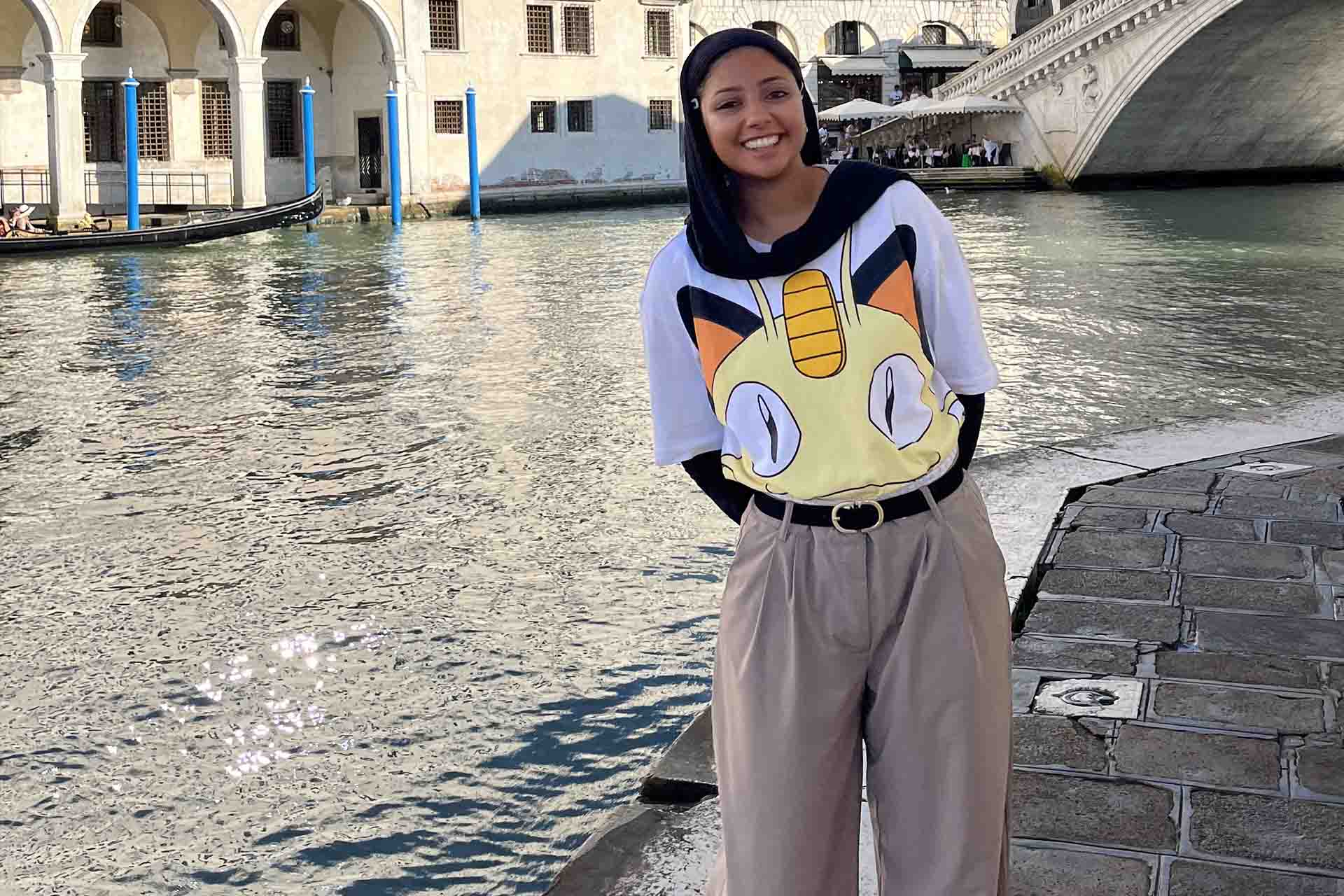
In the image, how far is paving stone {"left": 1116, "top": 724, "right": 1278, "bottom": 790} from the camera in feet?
9.18

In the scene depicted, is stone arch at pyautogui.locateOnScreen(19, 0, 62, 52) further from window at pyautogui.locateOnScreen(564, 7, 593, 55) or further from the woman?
the woman

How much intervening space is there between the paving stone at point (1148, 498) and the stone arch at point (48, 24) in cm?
2181

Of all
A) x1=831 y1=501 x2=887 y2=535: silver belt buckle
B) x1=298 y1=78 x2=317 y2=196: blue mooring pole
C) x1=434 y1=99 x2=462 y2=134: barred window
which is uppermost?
x1=434 y1=99 x2=462 y2=134: barred window

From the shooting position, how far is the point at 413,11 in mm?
28266

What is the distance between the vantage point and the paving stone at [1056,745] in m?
2.87

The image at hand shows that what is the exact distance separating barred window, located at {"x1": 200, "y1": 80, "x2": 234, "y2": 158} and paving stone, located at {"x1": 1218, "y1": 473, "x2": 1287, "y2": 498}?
971 inches

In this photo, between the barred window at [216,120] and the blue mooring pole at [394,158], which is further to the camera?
the barred window at [216,120]

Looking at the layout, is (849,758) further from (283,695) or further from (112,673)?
(112,673)

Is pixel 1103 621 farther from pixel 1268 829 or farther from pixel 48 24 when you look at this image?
pixel 48 24

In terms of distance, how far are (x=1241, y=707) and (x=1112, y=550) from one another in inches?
45.6

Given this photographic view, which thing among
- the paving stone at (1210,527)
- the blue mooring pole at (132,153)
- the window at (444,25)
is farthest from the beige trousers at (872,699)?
the window at (444,25)

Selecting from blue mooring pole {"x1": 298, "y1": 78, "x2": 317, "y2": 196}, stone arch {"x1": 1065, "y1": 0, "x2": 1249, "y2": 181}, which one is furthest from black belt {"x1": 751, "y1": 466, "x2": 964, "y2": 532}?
stone arch {"x1": 1065, "y1": 0, "x2": 1249, "y2": 181}

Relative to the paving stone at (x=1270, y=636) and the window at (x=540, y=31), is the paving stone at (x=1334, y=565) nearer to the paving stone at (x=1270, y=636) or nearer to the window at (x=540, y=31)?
the paving stone at (x=1270, y=636)

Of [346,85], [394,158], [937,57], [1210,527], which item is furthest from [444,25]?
[1210,527]
